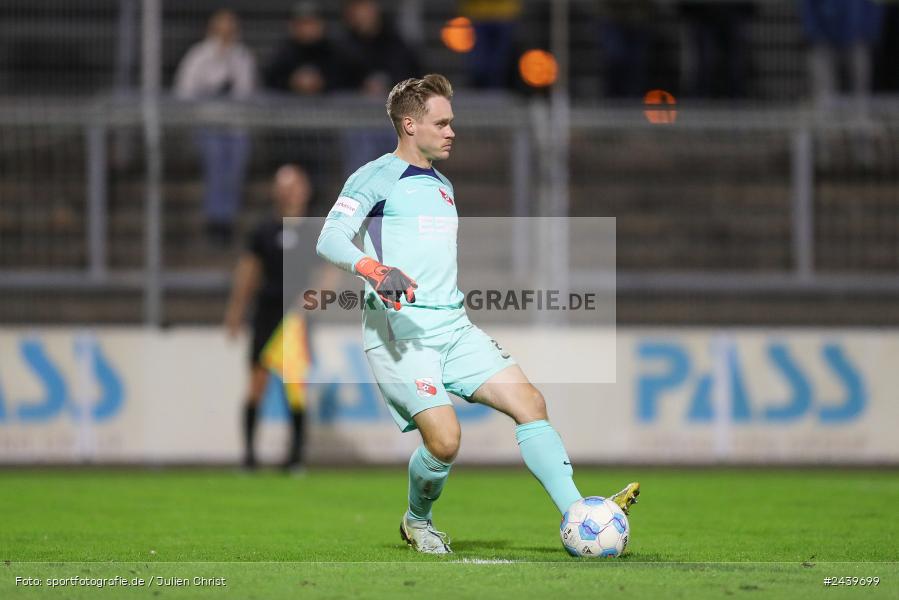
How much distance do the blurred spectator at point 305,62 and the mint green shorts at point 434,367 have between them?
28.1ft

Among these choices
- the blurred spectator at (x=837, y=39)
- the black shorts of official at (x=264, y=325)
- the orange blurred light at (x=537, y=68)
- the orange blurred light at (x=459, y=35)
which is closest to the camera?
the black shorts of official at (x=264, y=325)

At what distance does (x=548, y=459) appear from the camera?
6.76 metres

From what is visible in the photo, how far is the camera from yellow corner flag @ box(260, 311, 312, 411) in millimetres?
12961

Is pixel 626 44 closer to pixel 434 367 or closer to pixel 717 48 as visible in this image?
pixel 717 48

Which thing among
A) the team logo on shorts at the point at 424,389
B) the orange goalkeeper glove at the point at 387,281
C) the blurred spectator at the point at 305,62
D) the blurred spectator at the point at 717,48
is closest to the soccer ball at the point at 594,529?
the team logo on shorts at the point at 424,389

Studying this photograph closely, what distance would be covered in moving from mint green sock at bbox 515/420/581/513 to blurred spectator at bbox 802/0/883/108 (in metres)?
9.59

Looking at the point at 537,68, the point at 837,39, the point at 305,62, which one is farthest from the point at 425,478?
the point at 837,39

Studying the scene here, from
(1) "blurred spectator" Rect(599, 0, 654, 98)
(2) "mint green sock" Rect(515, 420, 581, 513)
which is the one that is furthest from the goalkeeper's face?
(1) "blurred spectator" Rect(599, 0, 654, 98)

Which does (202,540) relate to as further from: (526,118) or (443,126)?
(526,118)

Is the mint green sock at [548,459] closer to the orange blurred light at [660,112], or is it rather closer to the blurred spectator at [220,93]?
the orange blurred light at [660,112]

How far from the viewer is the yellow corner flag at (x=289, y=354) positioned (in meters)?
13.0

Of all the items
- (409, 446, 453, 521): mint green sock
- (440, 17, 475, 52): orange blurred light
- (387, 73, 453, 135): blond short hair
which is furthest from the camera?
(440, 17, 475, 52): orange blurred light

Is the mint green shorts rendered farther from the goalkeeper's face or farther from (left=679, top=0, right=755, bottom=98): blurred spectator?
(left=679, top=0, right=755, bottom=98): blurred spectator

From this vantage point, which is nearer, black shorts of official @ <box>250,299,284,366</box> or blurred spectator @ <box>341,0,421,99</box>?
black shorts of official @ <box>250,299,284,366</box>
